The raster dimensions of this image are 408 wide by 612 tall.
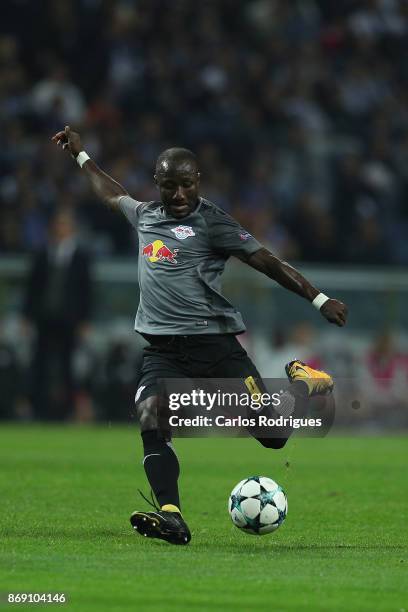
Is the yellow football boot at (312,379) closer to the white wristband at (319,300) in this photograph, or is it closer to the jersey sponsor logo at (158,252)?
the white wristband at (319,300)

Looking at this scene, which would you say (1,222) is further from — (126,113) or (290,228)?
(290,228)

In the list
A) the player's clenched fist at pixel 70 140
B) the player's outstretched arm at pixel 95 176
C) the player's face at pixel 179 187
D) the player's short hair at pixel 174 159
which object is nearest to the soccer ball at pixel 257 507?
the player's face at pixel 179 187

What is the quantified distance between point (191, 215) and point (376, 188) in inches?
554

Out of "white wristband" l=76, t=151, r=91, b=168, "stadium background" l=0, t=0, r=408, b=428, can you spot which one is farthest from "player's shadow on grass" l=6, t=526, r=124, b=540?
"stadium background" l=0, t=0, r=408, b=428

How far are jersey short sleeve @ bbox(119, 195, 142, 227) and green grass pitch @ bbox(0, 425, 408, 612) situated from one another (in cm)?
177

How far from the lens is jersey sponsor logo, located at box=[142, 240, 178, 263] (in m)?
7.74

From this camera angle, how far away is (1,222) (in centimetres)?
1883

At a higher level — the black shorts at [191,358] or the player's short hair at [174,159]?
the player's short hair at [174,159]

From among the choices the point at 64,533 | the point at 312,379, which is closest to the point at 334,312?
the point at 312,379

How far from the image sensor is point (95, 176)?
8617mm

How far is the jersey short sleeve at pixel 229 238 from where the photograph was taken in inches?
300

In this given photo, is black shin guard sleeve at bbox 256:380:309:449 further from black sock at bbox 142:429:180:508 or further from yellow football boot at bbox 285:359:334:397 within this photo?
black sock at bbox 142:429:180:508

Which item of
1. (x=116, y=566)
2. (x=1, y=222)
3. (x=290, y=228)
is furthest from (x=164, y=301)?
(x=290, y=228)

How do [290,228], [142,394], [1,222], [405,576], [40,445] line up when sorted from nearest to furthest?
[405,576] → [142,394] → [40,445] → [1,222] → [290,228]
